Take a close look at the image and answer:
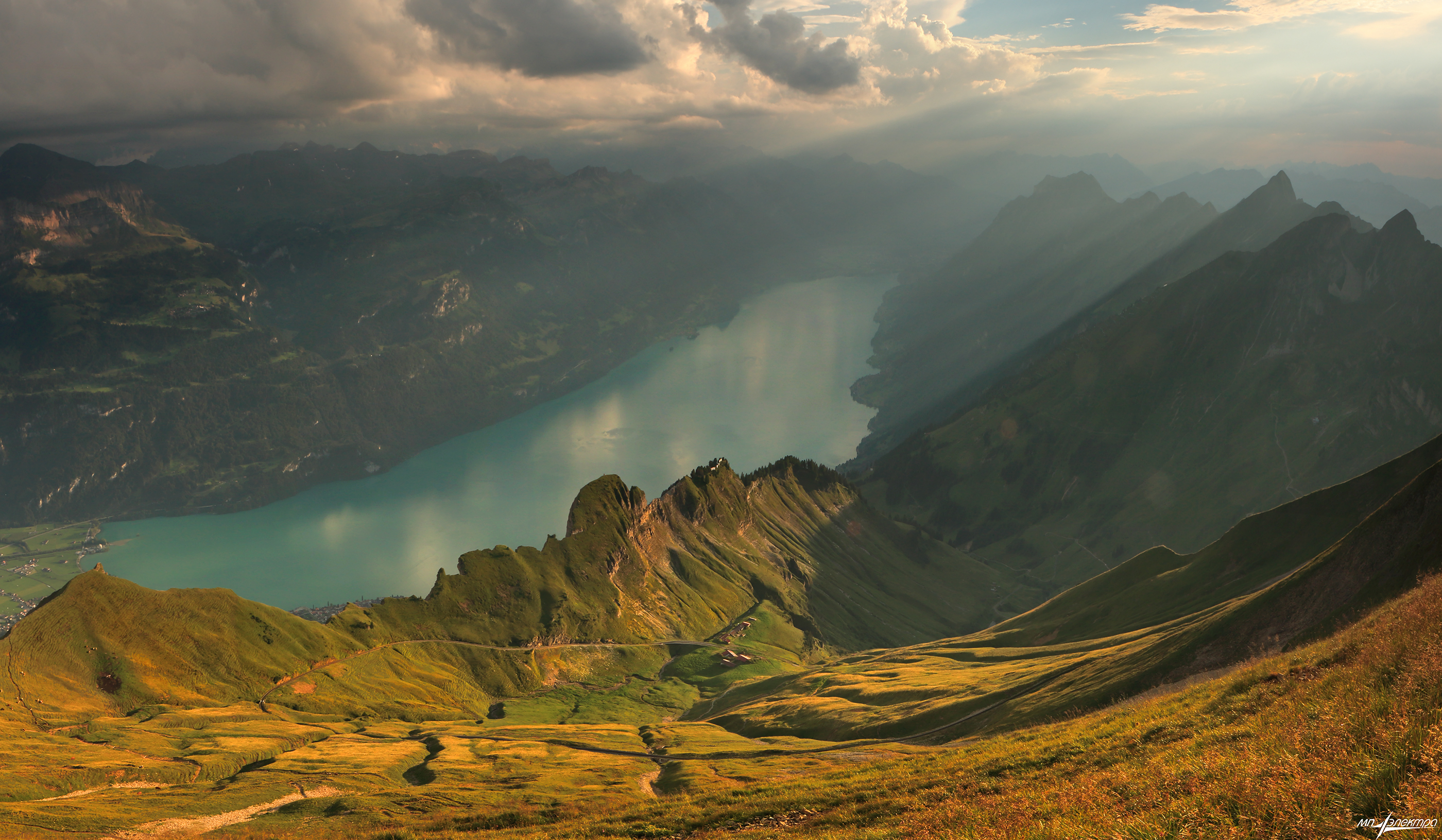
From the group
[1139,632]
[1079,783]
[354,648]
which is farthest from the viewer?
[354,648]

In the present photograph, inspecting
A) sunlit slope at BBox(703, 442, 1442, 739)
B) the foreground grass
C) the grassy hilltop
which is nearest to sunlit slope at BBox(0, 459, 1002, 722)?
the grassy hilltop

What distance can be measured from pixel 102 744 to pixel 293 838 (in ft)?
177

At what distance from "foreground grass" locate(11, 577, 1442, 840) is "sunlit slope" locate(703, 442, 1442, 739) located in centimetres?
1162

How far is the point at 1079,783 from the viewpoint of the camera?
26.1m

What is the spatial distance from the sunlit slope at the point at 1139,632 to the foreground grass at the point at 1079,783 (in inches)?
457

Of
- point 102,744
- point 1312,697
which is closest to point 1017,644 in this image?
point 1312,697

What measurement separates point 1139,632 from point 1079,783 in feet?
243

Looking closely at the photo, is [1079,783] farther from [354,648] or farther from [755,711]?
[354,648]

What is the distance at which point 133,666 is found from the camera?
4486 inches

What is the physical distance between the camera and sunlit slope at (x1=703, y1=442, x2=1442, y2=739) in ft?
168

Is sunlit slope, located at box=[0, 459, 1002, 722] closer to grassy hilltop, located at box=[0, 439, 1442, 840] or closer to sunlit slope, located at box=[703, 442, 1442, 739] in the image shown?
grassy hilltop, located at box=[0, 439, 1442, 840]

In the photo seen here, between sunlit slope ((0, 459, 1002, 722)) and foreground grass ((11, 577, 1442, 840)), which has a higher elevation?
foreground grass ((11, 577, 1442, 840))

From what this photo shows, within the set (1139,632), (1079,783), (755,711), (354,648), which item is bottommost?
(755,711)

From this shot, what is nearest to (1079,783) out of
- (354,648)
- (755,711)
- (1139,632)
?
(1139,632)
